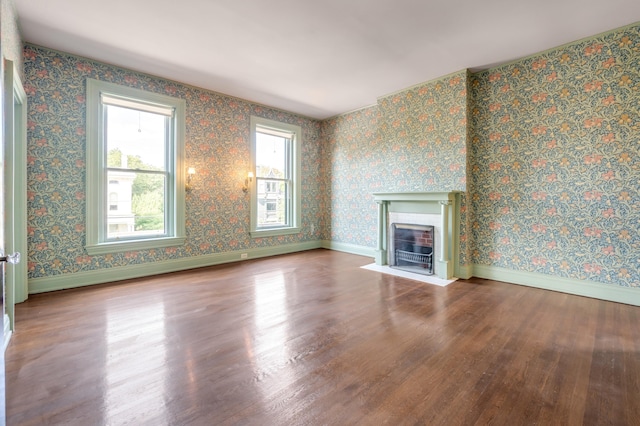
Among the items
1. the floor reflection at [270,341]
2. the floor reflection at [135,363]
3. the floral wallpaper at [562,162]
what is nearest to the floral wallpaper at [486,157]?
the floral wallpaper at [562,162]

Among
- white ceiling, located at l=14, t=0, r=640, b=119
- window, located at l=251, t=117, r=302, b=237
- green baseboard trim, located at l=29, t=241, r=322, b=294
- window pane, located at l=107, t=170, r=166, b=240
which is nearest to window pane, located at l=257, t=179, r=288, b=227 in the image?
window, located at l=251, t=117, r=302, b=237

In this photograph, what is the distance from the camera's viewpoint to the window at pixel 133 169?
13.0 feet

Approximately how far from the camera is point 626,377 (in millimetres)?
1937

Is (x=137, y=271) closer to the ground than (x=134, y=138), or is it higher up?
closer to the ground

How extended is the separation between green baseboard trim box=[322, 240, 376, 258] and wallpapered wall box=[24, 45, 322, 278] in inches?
58.2

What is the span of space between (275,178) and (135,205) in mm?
2582

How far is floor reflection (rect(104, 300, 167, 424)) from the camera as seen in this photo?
165 cm

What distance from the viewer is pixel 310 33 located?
333cm

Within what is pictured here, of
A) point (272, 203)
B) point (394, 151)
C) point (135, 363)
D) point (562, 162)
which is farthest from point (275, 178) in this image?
point (562, 162)

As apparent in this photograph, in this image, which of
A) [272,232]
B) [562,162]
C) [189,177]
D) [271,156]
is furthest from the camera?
[271,156]

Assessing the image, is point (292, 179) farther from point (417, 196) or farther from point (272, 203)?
point (417, 196)

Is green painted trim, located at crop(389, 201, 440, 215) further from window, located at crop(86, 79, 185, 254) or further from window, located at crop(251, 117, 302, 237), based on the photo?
window, located at crop(86, 79, 185, 254)

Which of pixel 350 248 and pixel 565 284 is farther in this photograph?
pixel 350 248

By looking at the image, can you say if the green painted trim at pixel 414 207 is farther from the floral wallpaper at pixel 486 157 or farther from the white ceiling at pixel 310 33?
the white ceiling at pixel 310 33
